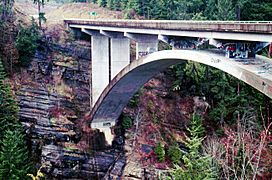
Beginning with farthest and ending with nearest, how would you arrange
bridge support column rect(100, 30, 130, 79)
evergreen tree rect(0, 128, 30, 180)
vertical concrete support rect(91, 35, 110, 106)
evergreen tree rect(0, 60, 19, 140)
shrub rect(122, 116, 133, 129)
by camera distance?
shrub rect(122, 116, 133, 129) < vertical concrete support rect(91, 35, 110, 106) < bridge support column rect(100, 30, 130, 79) < evergreen tree rect(0, 60, 19, 140) < evergreen tree rect(0, 128, 30, 180)

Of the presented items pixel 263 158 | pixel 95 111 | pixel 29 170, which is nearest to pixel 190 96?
pixel 95 111

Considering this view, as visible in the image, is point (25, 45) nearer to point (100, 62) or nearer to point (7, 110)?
point (100, 62)

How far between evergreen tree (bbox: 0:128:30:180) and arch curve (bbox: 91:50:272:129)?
7001 mm

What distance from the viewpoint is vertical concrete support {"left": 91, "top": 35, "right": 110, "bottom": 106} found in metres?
25.8

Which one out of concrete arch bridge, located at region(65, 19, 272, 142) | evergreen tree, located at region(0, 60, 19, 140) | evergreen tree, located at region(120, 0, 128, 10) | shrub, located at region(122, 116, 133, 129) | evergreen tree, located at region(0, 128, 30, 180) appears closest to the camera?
concrete arch bridge, located at region(65, 19, 272, 142)

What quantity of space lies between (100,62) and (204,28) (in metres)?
13.1

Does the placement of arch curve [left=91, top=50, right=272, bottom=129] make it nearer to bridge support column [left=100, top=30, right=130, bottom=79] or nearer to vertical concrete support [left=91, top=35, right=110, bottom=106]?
vertical concrete support [left=91, top=35, right=110, bottom=106]

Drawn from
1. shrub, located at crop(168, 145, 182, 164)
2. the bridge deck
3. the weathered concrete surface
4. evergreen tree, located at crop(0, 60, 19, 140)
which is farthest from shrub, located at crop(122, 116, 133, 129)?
the bridge deck

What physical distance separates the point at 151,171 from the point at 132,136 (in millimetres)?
3290

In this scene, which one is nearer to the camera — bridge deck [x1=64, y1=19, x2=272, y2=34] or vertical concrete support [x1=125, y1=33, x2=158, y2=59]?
bridge deck [x1=64, y1=19, x2=272, y2=34]

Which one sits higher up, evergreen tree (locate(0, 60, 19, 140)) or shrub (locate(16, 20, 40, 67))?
shrub (locate(16, 20, 40, 67))

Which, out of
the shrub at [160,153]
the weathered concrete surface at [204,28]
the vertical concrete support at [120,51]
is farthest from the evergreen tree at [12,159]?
the shrub at [160,153]

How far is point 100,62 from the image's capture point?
1019 inches

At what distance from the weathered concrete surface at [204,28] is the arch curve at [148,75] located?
2.59 ft
